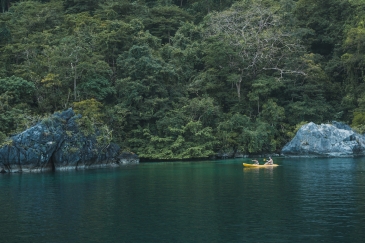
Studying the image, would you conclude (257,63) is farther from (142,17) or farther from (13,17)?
(13,17)

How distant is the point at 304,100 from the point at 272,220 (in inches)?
1649

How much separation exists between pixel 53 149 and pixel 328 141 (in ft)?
98.2

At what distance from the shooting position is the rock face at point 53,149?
41938 millimetres

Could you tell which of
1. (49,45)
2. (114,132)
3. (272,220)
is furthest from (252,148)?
(272,220)

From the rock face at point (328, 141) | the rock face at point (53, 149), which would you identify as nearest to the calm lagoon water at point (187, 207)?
the rock face at point (53, 149)

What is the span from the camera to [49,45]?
194 feet

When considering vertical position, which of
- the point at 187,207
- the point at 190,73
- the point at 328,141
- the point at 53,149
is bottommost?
the point at 187,207

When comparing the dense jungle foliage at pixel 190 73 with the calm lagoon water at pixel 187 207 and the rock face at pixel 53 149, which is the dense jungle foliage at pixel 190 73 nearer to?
the rock face at pixel 53 149

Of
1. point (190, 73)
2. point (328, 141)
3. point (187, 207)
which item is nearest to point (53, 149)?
point (187, 207)

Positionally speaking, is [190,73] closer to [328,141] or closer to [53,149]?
[328,141]

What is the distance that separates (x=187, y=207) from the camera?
2353cm

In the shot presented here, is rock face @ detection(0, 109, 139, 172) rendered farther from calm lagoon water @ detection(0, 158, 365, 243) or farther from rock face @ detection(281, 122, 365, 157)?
rock face @ detection(281, 122, 365, 157)

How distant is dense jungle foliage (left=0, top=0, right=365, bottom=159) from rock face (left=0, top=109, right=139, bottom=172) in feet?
9.70

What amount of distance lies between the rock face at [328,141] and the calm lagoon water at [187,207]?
15.1 metres
